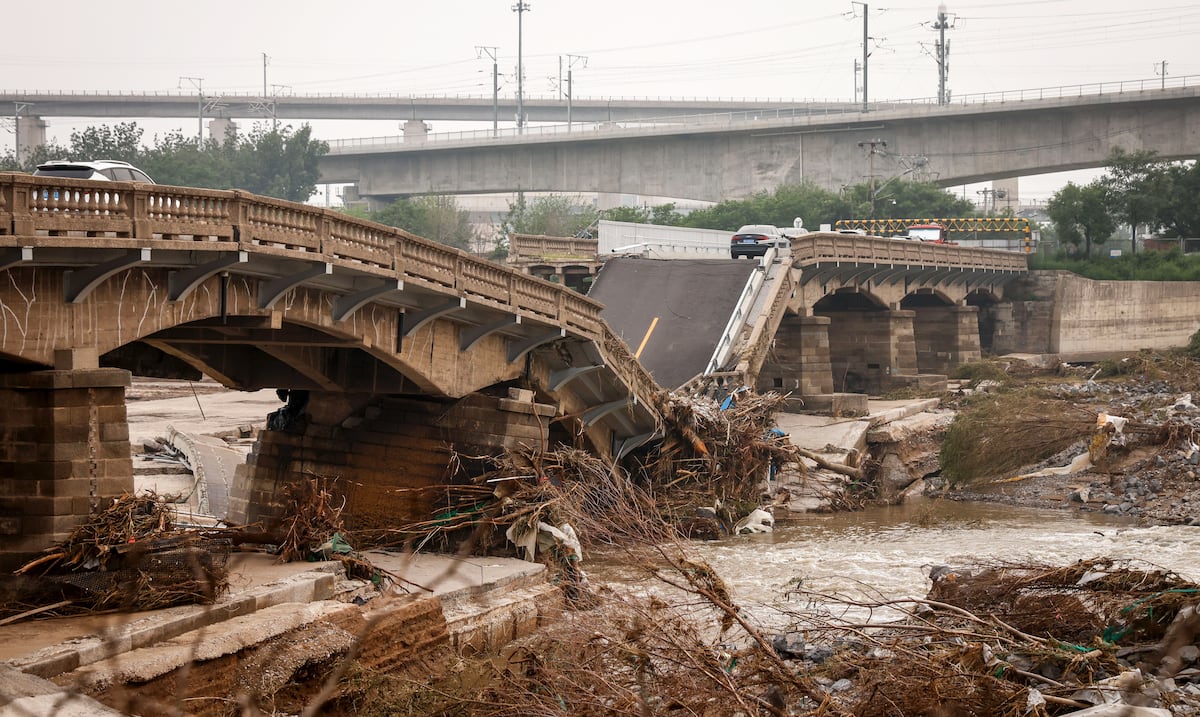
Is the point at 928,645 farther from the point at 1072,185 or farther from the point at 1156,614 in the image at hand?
the point at 1072,185

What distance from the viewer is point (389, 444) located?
24.5 m

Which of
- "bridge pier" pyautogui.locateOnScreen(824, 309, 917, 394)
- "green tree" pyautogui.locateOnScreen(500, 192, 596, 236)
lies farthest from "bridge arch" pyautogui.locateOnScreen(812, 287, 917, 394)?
"green tree" pyautogui.locateOnScreen(500, 192, 596, 236)

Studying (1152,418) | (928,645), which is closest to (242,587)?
(928,645)

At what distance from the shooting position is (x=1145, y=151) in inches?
2616

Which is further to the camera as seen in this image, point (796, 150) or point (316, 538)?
point (796, 150)

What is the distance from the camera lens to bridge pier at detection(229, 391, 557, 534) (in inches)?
939

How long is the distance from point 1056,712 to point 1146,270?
57654 millimetres

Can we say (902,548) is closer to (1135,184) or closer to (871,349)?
(871,349)

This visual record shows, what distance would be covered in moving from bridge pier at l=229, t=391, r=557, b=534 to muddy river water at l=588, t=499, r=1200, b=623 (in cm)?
322

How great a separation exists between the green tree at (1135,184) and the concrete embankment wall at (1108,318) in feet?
22.6

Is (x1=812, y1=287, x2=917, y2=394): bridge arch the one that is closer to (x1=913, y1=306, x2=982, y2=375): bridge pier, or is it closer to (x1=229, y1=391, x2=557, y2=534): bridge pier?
(x1=913, y1=306, x2=982, y2=375): bridge pier

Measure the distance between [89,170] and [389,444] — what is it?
7.40 meters

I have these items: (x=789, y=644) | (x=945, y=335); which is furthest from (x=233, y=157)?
(x=789, y=644)

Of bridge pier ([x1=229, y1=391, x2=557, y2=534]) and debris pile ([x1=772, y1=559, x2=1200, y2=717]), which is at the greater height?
bridge pier ([x1=229, y1=391, x2=557, y2=534])
